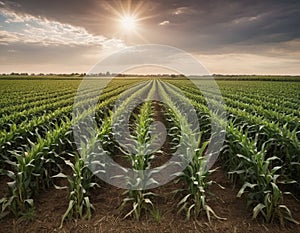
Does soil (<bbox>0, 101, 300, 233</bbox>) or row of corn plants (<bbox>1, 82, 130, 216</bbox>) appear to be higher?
row of corn plants (<bbox>1, 82, 130, 216</bbox>)

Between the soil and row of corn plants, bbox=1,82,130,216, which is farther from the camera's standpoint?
row of corn plants, bbox=1,82,130,216

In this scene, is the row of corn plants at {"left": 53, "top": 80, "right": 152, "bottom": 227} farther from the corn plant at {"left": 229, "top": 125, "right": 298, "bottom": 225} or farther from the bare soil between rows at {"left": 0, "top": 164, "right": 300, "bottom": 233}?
the corn plant at {"left": 229, "top": 125, "right": 298, "bottom": 225}

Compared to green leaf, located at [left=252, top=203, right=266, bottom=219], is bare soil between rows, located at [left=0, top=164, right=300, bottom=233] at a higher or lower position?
lower

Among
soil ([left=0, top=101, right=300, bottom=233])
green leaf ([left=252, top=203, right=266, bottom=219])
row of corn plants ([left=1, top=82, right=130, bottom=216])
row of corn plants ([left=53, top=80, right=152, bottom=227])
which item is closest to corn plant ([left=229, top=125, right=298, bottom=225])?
green leaf ([left=252, top=203, right=266, bottom=219])

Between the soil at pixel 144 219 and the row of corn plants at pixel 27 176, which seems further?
the row of corn plants at pixel 27 176

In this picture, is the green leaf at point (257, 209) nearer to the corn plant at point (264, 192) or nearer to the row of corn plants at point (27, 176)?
the corn plant at point (264, 192)

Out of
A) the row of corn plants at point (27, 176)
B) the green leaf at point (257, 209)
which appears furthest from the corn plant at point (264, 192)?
the row of corn plants at point (27, 176)

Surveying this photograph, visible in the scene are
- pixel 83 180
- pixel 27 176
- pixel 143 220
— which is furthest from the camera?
pixel 83 180

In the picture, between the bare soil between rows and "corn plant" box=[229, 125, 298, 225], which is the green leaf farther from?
the bare soil between rows

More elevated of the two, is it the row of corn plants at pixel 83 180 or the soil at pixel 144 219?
the row of corn plants at pixel 83 180

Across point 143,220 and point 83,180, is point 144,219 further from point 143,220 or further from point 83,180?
point 83,180

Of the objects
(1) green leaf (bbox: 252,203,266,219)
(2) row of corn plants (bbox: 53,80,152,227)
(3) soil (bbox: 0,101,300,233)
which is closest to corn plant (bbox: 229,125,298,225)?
(1) green leaf (bbox: 252,203,266,219)

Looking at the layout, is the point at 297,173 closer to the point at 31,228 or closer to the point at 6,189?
the point at 31,228

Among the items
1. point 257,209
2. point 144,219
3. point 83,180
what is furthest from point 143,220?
point 257,209
